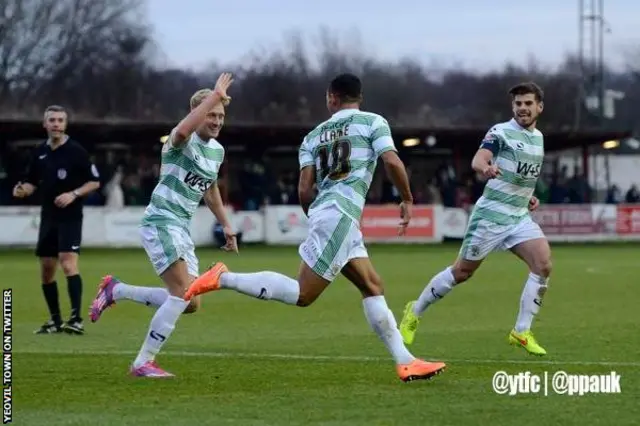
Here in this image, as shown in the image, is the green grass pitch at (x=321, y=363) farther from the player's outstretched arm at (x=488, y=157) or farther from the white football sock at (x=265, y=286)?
the player's outstretched arm at (x=488, y=157)

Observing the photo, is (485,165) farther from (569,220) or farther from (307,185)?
(569,220)

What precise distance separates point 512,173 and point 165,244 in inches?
129

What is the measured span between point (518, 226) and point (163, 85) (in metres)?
50.3

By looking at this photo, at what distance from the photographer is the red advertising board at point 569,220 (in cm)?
4022

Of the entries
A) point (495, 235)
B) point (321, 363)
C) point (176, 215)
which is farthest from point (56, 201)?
point (495, 235)

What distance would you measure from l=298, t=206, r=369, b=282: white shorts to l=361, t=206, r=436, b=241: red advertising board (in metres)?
27.1

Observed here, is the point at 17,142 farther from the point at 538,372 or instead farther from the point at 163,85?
the point at 538,372

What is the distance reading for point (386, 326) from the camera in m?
9.77

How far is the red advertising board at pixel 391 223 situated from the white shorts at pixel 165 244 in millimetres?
26317

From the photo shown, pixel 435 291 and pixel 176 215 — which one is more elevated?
pixel 176 215

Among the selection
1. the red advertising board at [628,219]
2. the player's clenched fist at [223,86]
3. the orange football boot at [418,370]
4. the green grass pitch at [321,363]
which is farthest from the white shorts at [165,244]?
the red advertising board at [628,219]

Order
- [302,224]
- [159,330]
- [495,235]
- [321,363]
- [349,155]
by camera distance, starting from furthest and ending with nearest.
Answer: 1. [302,224]
2. [495,235]
3. [321,363]
4. [159,330]
5. [349,155]

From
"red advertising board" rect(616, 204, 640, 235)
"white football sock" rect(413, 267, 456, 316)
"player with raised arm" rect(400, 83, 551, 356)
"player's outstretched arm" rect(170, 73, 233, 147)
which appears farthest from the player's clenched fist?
"red advertising board" rect(616, 204, 640, 235)

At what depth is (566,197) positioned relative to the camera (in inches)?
1724
